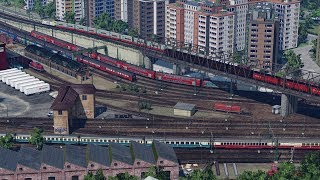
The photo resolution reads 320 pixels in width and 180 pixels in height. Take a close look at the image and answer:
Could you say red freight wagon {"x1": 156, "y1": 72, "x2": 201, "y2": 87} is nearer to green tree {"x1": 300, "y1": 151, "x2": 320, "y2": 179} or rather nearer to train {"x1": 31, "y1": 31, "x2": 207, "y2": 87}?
train {"x1": 31, "y1": 31, "x2": 207, "y2": 87}

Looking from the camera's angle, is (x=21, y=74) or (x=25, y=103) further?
(x=21, y=74)

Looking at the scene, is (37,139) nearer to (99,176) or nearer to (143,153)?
(143,153)

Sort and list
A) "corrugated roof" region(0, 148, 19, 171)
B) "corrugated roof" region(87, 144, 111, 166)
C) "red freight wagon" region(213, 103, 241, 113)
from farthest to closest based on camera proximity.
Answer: "red freight wagon" region(213, 103, 241, 113) → "corrugated roof" region(87, 144, 111, 166) → "corrugated roof" region(0, 148, 19, 171)

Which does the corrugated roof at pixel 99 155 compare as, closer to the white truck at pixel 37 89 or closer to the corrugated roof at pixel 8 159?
the corrugated roof at pixel 8 159

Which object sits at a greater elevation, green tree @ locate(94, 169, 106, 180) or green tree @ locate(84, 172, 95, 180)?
green tree @ locate(84, 172, 95, 180)

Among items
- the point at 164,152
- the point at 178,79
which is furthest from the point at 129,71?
the point at 164,152

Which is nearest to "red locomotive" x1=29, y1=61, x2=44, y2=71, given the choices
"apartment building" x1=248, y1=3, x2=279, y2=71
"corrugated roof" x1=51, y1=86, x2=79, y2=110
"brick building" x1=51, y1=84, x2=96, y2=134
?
"brick building" x1=51, y1=84, x2=96, y2=134

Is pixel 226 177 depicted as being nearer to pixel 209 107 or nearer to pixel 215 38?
pixel 209 107

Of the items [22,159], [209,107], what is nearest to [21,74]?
[209,107]
